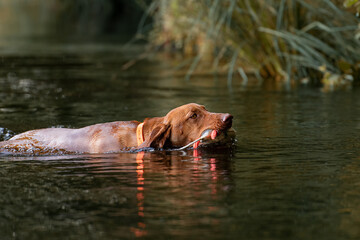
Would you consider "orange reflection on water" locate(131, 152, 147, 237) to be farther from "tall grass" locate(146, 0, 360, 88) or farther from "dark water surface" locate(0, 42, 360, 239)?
"tall grass" locate(146, 0, 360, 88)

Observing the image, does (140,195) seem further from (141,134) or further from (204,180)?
(141,134)

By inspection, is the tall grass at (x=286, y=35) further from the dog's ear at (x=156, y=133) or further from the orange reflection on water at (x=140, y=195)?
the orange reflection on water at (x=140, y=195)

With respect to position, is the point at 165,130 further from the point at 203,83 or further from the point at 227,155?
the point at 203,83

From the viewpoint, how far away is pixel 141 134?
7.16 m

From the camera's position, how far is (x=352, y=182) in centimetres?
568

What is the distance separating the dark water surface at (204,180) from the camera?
4.53 metres

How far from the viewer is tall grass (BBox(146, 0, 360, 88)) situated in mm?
12438

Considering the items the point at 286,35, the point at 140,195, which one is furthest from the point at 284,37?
the point at 140,195

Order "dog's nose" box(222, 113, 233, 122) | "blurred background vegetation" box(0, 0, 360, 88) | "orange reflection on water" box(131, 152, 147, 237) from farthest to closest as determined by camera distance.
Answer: "blurred background vegetation" box(0, 0, 360, 88) < "dog's nose" box(222, 113, 233, 122) < "orange reflection on water" box(131, 152, 147, 237)

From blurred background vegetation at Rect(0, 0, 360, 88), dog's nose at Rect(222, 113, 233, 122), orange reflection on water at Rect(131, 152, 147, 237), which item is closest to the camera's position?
orange reflection on water at Rect(131, 152, 147, 237)

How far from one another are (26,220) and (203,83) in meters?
9.89

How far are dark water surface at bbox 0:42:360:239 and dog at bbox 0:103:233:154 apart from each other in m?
0.15

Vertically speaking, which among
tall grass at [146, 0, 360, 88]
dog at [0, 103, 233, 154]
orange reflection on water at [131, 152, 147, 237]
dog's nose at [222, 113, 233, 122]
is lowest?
orange reflection on water at [131, 152, 147, 237]

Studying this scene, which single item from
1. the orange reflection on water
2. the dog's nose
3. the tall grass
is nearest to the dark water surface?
the orange reflection on water
